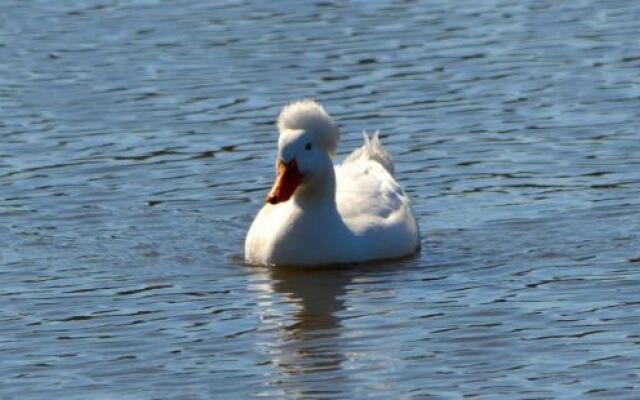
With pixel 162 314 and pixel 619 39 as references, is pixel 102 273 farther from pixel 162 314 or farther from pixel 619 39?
pixel 619 39

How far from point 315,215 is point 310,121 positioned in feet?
2.45

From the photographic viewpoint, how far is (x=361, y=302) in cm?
1427

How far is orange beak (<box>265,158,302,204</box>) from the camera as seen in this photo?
15141 mm

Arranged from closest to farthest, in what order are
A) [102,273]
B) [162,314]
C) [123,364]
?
[123,364], [162,314], [102,273]

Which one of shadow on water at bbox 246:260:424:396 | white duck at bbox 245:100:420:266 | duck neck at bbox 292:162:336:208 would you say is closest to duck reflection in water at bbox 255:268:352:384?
shadow on water at bbox 246:260:424:396

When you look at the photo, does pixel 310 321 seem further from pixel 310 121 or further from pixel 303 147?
pixel 310 121

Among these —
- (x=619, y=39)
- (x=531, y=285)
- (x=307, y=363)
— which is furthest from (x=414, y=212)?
(x=619, y=39)

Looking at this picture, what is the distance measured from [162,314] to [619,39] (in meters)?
10.2

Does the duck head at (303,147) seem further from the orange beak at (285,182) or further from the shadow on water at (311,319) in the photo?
the shadow on water at (311,319)

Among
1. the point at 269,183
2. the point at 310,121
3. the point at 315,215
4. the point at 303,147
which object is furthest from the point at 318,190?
the point at 269,183

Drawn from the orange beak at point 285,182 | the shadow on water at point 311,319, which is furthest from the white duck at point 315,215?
the shadow on water at point 311,319

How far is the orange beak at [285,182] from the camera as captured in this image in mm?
15141

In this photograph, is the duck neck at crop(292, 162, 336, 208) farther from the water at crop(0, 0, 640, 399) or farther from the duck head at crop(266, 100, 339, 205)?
the water at crop(0, 0, 640, 399)

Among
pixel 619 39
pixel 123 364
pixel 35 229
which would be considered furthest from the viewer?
pixel 619 39
